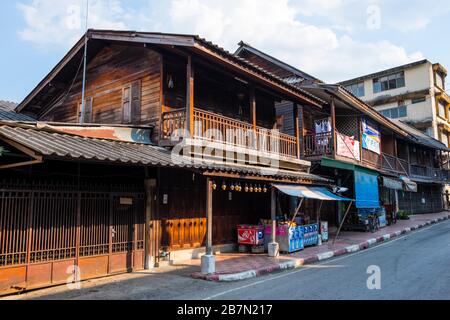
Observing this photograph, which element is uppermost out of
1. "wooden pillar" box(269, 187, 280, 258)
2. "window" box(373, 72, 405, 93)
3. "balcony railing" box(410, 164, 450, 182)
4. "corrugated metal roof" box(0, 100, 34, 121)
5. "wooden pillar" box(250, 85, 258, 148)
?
"window" box(373, 72, 405, 93)

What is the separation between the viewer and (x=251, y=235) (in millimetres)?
13477

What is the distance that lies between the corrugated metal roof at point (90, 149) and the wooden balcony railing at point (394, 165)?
1755 centimetres

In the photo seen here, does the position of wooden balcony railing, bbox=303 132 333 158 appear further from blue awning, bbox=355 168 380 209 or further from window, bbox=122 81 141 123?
window, bbox=122 81 141 123

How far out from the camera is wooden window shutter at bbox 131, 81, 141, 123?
42.6 ft

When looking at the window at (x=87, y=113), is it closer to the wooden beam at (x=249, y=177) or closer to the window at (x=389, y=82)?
the wooden beam at (x=249, y=177)

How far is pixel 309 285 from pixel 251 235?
5274mm

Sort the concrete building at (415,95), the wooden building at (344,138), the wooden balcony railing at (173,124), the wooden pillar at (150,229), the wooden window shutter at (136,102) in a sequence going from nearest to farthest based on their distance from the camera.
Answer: the wooden pillar at (150,229) → the wooden balcony railing at (173,124) → the wooden window shutter at (136,102) → the wooden building at (344,138) → the concrete building at (415,95)

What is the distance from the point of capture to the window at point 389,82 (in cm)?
4009

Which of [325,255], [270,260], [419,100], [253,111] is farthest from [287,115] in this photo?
[419,100]

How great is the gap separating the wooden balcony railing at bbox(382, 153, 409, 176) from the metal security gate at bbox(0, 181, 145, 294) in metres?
20.2

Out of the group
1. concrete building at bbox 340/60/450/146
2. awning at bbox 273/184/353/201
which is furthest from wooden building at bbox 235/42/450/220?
concrete building at bbox 340/60/450/146

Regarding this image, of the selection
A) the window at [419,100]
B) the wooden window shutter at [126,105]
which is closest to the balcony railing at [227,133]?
the wooden window shutter at [126,105]
